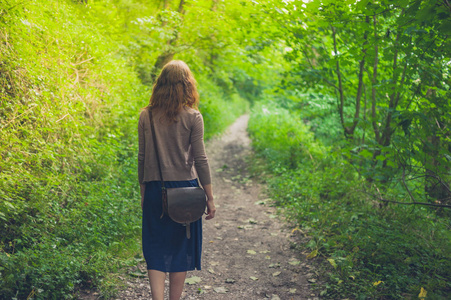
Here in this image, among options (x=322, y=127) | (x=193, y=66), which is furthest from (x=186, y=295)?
(x=322, y=127)

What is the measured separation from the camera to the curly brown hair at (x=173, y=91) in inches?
116

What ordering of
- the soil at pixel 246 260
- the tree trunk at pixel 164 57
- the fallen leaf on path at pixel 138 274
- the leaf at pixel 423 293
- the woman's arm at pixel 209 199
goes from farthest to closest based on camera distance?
the tree trunk at pixel 164 57
the fallen leaf on path at pixel 138 274
the soil at pixel 246 260
the leaf at pixel 423 293
the woman's arm at pixel 209 199

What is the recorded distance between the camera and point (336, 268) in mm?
4168

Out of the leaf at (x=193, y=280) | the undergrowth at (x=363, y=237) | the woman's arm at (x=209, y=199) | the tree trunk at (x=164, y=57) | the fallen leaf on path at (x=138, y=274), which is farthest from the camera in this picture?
the tree trunk at (x=164, y=57)

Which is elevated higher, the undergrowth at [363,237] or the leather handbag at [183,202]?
the leather handbag at [183,202]

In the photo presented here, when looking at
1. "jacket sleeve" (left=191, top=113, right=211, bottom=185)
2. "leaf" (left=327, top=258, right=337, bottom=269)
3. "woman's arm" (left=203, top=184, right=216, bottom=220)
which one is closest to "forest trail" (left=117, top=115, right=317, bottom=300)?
"leaf" (left=327, top=258, right=337, bottom=269)

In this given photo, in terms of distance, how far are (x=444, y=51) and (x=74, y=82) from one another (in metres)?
Result: 5.19

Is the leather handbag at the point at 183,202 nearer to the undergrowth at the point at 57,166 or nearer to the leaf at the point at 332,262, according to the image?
the undergrowth at the point at 57,166

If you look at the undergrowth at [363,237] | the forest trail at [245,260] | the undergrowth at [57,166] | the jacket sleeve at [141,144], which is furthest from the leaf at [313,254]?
the jacket sleeve at [141,144]

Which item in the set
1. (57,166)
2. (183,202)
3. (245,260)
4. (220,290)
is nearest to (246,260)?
(245,260)

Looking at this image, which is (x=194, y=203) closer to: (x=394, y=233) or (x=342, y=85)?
(x=394, y=233)

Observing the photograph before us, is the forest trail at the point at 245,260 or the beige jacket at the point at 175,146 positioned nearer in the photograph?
the beige jacket at the point at 175,146

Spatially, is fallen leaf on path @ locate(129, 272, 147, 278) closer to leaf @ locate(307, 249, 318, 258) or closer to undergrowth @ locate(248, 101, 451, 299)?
undergrowth @ locate(248, 101, 451, 299)

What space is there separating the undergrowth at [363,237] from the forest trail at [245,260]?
32 cm
